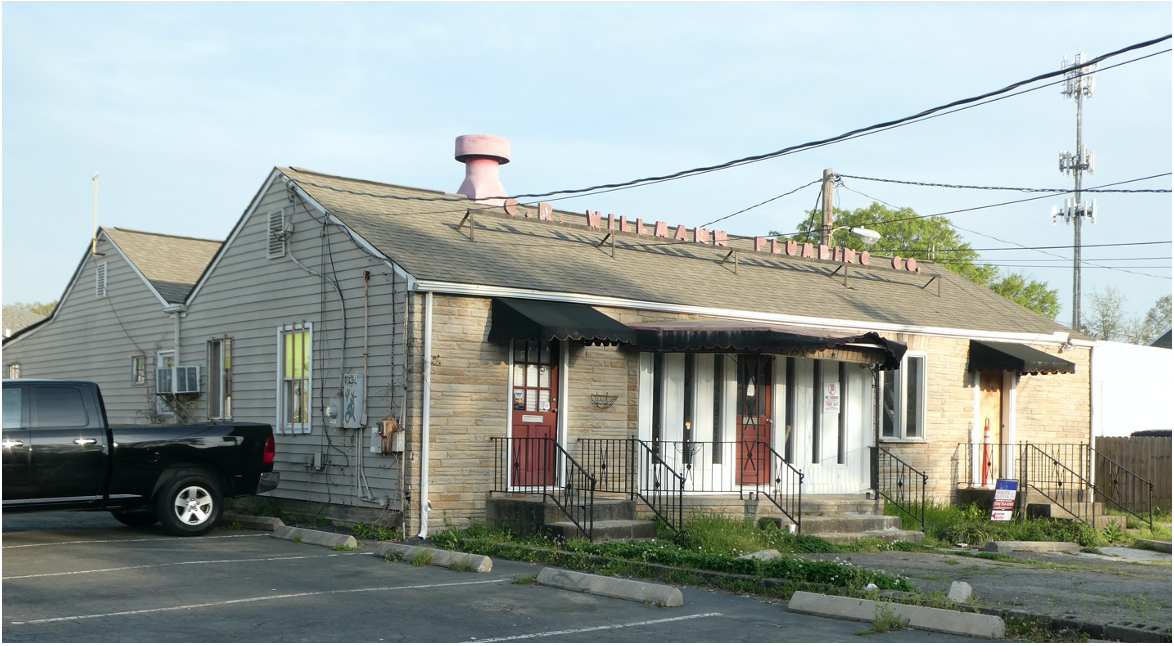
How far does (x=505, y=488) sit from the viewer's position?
1498 cm

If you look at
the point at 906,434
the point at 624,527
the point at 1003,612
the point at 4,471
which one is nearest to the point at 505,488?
the point at 624,527

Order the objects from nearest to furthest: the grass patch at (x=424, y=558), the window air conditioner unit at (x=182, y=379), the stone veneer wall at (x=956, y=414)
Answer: the grass patch at (x=424, y=558)
the window air conditioner unit at (x=182, y=379)
the stone veneer wall at (x=956, y=414)

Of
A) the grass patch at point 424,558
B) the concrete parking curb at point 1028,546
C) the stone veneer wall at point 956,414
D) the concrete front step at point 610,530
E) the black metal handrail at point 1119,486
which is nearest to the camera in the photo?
the grass patch at point 424,558

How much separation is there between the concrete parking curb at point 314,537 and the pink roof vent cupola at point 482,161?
8.95 metres

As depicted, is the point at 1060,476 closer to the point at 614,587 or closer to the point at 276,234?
the point at 614,587

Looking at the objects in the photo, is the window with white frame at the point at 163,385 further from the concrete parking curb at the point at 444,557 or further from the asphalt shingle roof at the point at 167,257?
the concrete parking curb at the point at 444,557

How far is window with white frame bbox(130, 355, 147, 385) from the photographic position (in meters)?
21.2

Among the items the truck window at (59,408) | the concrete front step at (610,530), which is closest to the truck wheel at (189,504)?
the truck window at (59,408)

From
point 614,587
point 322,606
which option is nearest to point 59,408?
point 322,606

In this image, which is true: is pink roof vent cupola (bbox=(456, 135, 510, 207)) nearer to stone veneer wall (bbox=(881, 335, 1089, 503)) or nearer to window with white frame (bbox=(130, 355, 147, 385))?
window with white frame (bbox=(130, 355, 147, 385))

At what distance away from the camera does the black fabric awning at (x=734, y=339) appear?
1512 cm

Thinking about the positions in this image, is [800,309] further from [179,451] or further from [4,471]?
[4,471]

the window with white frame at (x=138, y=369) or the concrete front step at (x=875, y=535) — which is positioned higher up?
the window with white frame at (x=138, y=369)

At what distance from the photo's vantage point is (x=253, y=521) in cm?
1547
